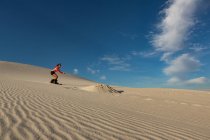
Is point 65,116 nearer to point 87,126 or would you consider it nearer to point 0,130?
point 87,126

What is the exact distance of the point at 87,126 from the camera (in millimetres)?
4344

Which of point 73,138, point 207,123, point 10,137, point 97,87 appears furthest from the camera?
point 97,87

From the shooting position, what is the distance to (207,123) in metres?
6.95

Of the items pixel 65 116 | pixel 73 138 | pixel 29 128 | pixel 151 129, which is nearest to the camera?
pixel 73 138

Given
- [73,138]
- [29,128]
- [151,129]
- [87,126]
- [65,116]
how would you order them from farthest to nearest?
1. [65,116]
2. [151,129]
3. [87,126]
4. [29,128]
5. [73,138]

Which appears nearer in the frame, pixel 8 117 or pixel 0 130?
pixel 0 130

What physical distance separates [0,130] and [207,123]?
6.00m

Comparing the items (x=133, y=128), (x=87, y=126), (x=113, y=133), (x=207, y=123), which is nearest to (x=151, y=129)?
(x=133, y=128)

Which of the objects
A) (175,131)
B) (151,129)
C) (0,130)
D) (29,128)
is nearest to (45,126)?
(29,128)

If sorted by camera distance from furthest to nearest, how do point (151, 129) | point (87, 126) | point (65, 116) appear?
1. point (65, 116)
2. point (151, 129)
3. point (87, 126)

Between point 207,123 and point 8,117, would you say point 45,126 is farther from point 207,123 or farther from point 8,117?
point 207,123

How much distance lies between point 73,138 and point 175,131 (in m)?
2.36

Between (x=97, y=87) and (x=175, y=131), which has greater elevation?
(x=97, y=87)

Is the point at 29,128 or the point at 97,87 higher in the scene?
the point at 97,87
